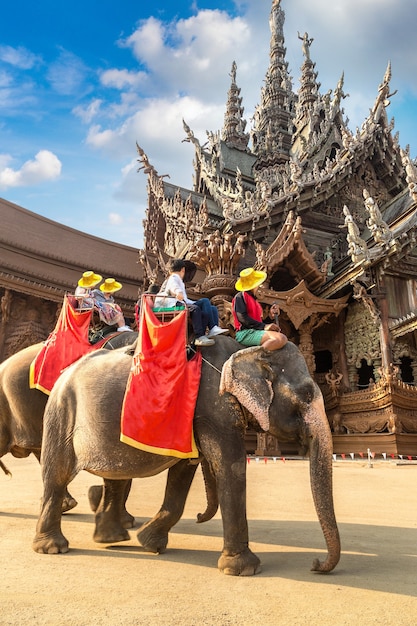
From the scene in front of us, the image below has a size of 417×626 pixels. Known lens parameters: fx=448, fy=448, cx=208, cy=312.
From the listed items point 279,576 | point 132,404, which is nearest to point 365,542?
point 279,576

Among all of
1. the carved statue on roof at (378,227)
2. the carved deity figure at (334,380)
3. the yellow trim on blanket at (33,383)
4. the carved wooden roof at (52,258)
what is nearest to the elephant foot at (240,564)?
the yellow trim on blanket at (33,383)

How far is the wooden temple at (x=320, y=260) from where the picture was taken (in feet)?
36.6

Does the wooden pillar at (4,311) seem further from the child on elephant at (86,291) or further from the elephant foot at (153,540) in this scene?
the elephant foot at (153,540)

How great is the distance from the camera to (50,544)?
9.23 feet

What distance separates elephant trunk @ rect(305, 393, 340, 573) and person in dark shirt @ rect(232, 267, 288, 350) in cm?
47

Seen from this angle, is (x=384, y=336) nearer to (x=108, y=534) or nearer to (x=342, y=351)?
(x=342, y=351)

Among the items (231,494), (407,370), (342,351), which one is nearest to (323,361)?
(342,351)

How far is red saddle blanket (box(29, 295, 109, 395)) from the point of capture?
151 inches

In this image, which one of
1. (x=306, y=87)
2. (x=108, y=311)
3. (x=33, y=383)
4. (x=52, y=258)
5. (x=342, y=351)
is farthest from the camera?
(x=306, y=87)

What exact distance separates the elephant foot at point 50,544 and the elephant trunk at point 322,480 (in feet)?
5.11

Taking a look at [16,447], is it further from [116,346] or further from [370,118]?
[370,118]

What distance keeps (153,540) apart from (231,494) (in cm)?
75

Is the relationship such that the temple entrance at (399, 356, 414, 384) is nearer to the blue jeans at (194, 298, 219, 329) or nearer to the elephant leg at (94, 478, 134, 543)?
the blue jeans at (194, 298, 219, 329)

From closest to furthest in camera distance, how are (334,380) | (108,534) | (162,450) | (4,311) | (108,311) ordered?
(162,450), (108,534), (108,311), (334,380), (4,311)
